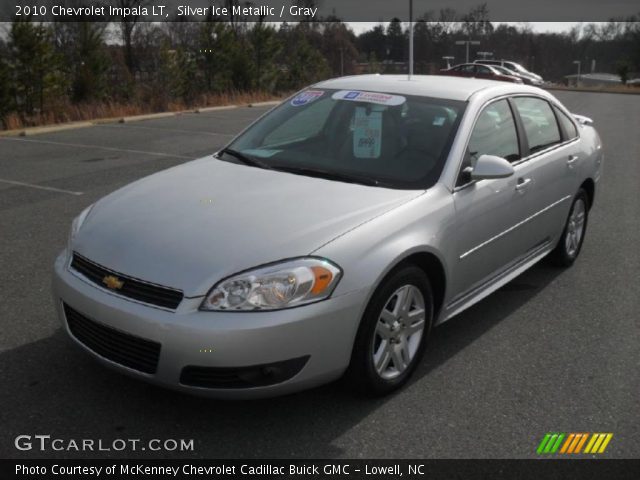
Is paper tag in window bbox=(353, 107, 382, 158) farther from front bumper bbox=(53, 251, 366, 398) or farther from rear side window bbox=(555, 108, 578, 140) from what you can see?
rear side window bbox=(555, 108, 578, 140)

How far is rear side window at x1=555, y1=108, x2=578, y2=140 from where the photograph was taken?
18.0 ft

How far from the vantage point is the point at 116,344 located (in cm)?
308

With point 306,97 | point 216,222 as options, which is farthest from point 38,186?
point 216,222

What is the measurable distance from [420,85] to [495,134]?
604 millimetres

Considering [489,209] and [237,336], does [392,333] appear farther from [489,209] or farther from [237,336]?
[489,209]

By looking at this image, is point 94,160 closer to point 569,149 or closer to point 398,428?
point 569,149

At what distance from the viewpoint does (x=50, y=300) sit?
4664 millimetres

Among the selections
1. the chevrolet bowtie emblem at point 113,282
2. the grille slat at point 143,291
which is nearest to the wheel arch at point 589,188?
the grille slat at point 143,291

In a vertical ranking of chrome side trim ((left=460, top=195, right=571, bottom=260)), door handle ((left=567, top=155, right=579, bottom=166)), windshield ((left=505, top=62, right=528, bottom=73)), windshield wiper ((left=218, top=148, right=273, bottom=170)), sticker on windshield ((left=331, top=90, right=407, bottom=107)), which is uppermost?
windshield ((left=505, top=62, right=528, bottom=73))

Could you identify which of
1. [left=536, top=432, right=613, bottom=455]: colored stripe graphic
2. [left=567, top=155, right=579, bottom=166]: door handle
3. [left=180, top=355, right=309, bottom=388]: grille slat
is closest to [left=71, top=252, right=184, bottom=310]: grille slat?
[left=180, top=355, right=309, bottom=388]: grille slat

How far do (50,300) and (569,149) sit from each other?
13.2 feet

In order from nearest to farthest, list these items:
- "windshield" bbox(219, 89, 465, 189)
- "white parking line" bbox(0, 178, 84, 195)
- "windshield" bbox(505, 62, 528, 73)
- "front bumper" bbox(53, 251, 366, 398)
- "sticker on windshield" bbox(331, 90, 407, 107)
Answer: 1. "front bumper" bbox(53, 251, 366, 398)
2. "windshield" bbox(219, 89, 465, 189)
3. "sticker on windshield" bbox(331, 90, 407, 107)
4. "white parking line" bbox(0, 178, 84, 195)
5. "windshield" bbox(505, 62, 528, 73)

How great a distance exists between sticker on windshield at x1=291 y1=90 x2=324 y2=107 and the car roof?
91 millimetres

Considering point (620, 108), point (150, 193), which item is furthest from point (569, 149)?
point (620, 108)
